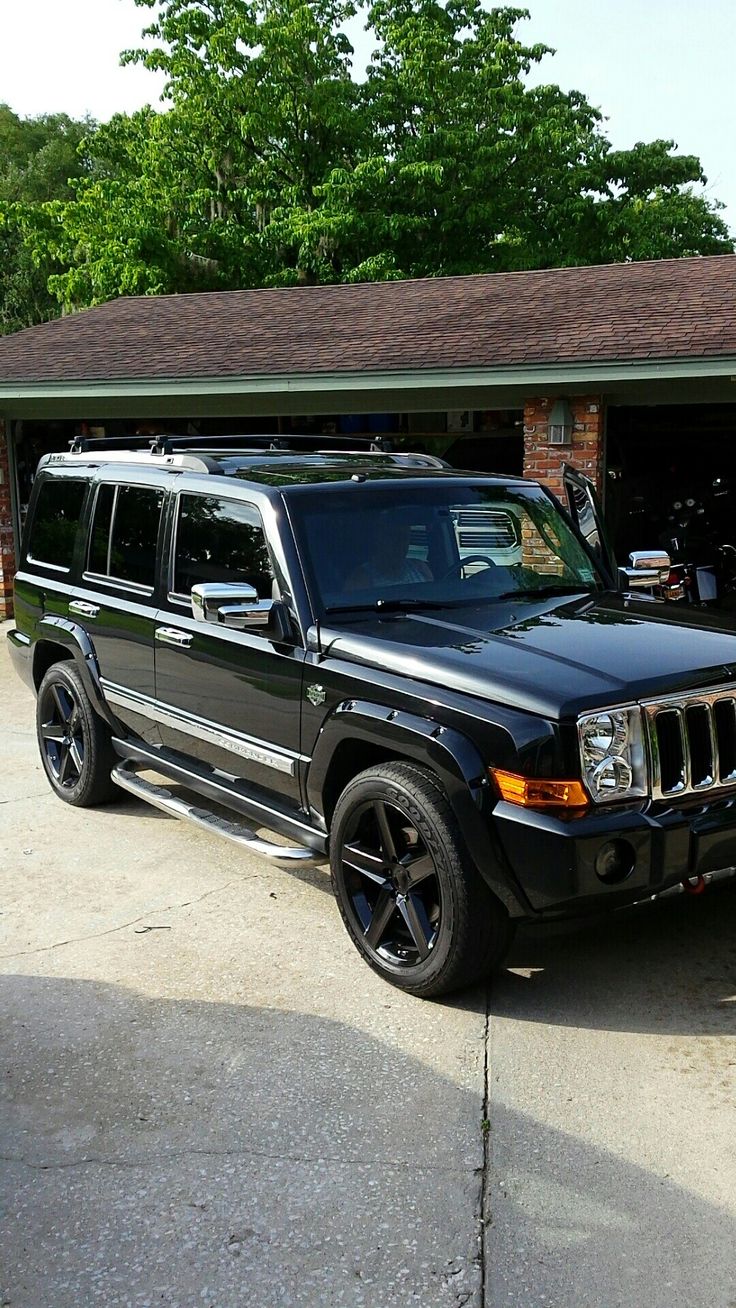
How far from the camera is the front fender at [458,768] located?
3764 mm

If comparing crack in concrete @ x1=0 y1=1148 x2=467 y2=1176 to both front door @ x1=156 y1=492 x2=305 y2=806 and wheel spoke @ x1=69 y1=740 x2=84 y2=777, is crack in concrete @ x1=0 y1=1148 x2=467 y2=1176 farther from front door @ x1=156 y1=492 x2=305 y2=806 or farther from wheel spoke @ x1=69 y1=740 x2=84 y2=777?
wheel spoke @ x1=69 y1=740 x2=84 y2=777

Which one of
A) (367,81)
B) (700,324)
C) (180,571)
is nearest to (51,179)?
(367,81)

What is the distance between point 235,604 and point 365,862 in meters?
1.15

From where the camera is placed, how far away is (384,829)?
416cm

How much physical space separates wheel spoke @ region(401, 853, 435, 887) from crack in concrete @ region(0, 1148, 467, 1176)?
105 cm

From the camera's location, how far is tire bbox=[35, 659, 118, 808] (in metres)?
6.36

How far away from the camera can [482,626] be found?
14.8 ft

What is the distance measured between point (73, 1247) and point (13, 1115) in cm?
71

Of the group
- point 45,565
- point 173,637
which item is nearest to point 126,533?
point 173,637

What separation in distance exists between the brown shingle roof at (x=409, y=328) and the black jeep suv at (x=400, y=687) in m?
4.34

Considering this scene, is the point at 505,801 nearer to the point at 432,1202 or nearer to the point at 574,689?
the point at 574,689

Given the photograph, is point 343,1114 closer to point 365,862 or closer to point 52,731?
point 365,862

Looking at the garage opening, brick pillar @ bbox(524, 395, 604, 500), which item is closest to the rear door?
brick pillar @ bbox(524, 395, 604, 500)

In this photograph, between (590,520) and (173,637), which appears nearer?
(173,637)
